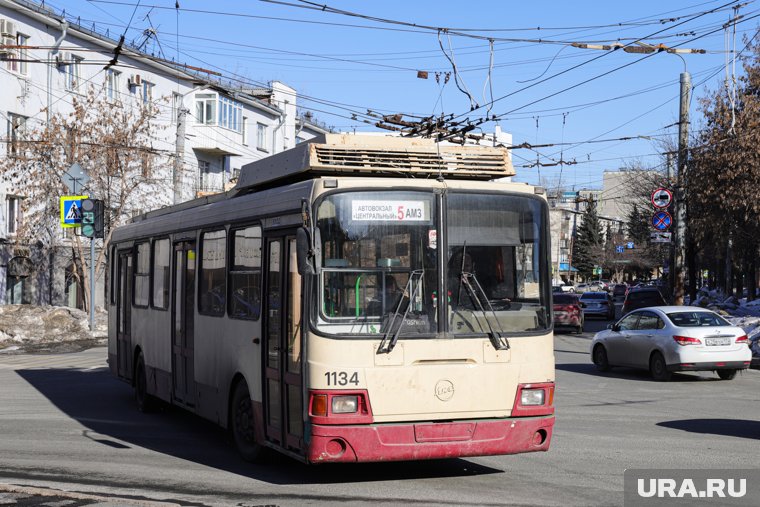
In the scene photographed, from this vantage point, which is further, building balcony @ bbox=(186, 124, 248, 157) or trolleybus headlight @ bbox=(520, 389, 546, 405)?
building balcony @ bbox=(186, 124, 248, 157)

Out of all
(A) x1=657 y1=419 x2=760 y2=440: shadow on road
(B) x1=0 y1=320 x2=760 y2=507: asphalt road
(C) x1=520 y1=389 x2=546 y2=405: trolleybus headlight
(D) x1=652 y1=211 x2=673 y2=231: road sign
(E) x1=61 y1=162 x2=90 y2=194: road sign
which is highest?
(E) x1=61 y1=162 x2=90 y2=194: road sign

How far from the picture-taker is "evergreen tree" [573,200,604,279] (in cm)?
12750

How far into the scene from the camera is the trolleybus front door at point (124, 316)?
15781 mm

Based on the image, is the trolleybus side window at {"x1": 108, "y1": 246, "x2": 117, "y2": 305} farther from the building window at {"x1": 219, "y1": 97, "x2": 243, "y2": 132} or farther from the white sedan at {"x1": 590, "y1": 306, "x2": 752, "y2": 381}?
the building window at {"x1": 219, "y1": 97, "x2": 243, "y2": 132}

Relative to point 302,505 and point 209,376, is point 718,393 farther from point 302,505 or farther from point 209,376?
point 302,505

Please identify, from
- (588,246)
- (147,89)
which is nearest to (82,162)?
(147,89)

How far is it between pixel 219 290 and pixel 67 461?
92.5 inches

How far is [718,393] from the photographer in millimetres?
17719

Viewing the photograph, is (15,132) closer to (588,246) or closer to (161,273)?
(161,273)

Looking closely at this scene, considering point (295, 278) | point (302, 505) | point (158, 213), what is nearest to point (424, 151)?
point (295, 278)

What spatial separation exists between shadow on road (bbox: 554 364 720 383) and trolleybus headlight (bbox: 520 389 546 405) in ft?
38.7

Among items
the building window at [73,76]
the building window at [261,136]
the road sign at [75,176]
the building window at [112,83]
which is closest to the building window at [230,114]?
the building window at [261,136]

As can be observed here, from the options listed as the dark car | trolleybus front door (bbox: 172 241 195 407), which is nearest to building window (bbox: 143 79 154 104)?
the dark car

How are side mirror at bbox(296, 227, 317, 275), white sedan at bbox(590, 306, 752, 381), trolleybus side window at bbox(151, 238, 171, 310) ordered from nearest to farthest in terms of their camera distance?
1. side mirror at bbox(296, 227, 317, 275)
2. trolleybus side window at bbox(151, 238, 171, 310)
3. white sedan at bbox(590, 306, 752, 381)
